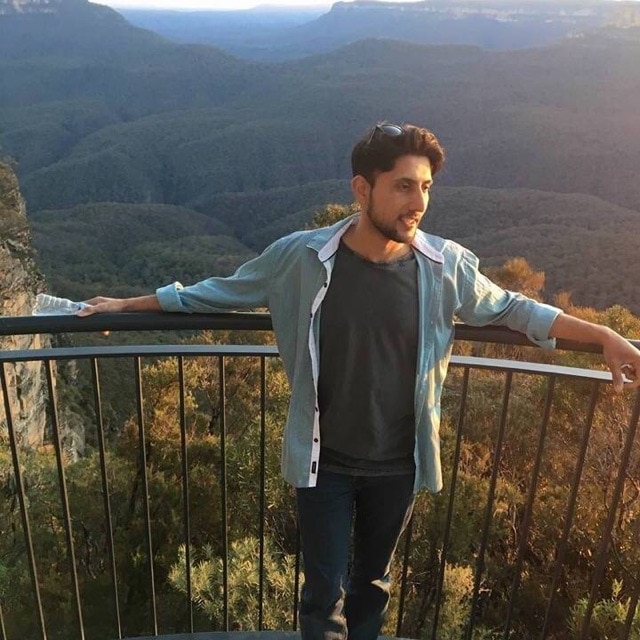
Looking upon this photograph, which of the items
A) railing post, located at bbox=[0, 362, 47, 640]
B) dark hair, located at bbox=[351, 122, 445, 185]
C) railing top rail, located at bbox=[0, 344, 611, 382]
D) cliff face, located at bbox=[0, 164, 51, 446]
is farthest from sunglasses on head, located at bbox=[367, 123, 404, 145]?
cliff face, located at bbox=[0, 164, 51, 446]

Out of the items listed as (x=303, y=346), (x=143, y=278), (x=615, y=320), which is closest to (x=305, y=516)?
(x=303, y=346)

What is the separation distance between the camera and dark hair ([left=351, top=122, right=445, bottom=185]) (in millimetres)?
1608

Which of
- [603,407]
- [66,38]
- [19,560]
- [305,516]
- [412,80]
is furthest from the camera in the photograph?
[66,38]

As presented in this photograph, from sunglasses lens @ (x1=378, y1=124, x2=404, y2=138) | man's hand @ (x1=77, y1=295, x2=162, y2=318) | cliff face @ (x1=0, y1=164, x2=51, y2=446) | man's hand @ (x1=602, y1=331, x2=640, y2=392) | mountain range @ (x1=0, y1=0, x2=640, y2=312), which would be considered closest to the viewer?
sunglasses lens @ (x1=378, y1=124, x2=404, y2=138)

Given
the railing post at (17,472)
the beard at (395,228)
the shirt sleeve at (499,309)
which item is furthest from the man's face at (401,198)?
the railing post at (17,472)

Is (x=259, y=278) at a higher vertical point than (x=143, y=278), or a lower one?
higher

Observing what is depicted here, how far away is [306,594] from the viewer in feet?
6.20

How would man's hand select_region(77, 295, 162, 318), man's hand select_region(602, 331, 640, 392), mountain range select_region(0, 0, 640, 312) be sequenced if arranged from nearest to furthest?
man's hand select_region(602, 331, 640, 392)
man's hand select_region(77, 295, 162, 318)
mountain range select_region(0, 0, 640, 312)

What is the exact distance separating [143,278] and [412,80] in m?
84.0

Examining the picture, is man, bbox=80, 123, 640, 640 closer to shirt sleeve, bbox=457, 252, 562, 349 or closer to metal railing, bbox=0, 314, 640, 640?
shirt sleeve, bbox=457, 252, 562, 349

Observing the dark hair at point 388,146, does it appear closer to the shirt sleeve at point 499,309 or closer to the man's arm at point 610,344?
the shirt sleeve at point 499,309

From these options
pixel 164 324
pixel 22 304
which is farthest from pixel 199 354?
pixel 22 304

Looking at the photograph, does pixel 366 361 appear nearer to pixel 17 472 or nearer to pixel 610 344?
pixel 610 344

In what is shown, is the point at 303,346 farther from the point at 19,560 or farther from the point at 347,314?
the point at 19,560
